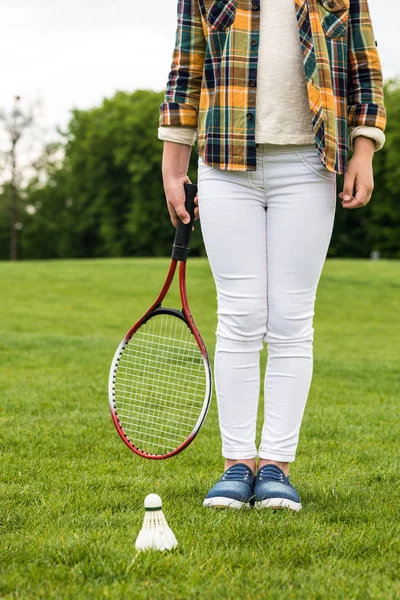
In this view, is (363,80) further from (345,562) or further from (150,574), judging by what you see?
(150,574)

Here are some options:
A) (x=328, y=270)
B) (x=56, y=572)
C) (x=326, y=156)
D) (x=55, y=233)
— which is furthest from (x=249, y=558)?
(x=55, y=233)

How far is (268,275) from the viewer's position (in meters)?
3.27

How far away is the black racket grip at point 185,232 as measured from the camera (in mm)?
3328

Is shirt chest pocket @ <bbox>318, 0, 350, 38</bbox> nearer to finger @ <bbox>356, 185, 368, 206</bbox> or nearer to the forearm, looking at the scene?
finger @ <bbox>356, 185, 368, 206</bbox>

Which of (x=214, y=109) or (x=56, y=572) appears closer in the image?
(x=56, y=572)

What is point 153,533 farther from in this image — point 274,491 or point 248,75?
point 248,75

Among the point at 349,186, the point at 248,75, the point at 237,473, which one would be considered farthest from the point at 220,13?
the point at 237,473

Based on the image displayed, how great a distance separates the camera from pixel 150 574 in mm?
2428

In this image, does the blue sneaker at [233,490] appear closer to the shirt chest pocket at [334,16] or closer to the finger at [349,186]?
the finger at [349,186]

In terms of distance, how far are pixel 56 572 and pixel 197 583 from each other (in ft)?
1.40

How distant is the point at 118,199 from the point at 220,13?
5275 centimetres

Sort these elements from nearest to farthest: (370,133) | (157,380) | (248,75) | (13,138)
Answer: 1. (248,75)
2. (370,133)
3. (157,380)
4. (13,138)

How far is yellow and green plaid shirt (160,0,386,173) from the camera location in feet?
10.2

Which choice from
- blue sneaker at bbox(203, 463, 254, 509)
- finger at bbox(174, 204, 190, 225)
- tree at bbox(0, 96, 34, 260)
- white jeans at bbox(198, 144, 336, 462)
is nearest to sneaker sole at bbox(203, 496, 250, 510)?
blue sneaker at bbox(203, 463, 254, 509)
